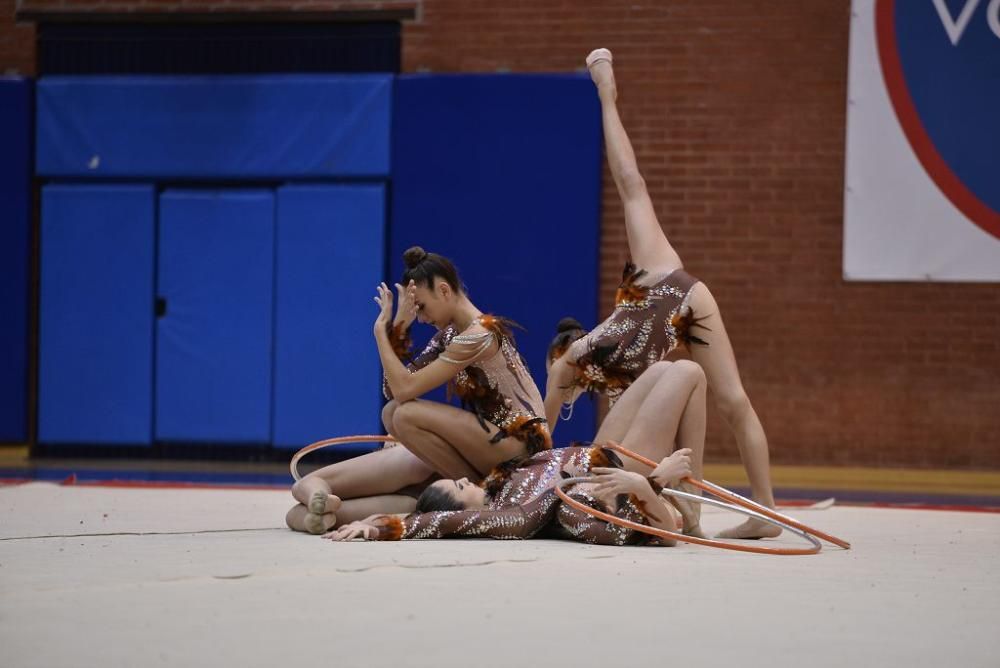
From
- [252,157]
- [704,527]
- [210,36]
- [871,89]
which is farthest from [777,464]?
[210,36]

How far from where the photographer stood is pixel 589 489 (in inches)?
158

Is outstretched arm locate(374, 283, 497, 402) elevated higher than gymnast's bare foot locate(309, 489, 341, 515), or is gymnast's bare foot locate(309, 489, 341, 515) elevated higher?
outstretched arm locate(374, 283, 497, 402)

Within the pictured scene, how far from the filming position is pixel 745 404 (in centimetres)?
466

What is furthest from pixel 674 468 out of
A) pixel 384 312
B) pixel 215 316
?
pixel 215 316

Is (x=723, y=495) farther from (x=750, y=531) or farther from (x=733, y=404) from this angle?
(x=733, y=404)

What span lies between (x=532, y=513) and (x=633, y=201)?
1491mm

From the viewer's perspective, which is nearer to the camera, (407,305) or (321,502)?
(321,502)

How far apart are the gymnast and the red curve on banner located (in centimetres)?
415

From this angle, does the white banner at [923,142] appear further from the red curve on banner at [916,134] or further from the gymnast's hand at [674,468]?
the gymnast's hand at [674,468]

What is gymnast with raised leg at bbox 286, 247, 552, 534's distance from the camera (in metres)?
4.19

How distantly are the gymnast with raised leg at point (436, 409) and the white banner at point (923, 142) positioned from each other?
419 centimetres

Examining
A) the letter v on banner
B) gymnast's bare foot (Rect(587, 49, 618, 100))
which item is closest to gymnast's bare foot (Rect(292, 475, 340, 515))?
gymnast's bare foot (Rect(587, 49, 618, 100))

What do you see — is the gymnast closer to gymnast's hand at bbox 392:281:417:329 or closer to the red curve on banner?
gymnast's hand at bbox 392:281:417:329

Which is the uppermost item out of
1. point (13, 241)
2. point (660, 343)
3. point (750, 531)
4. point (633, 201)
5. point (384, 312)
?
point (633, 201)
